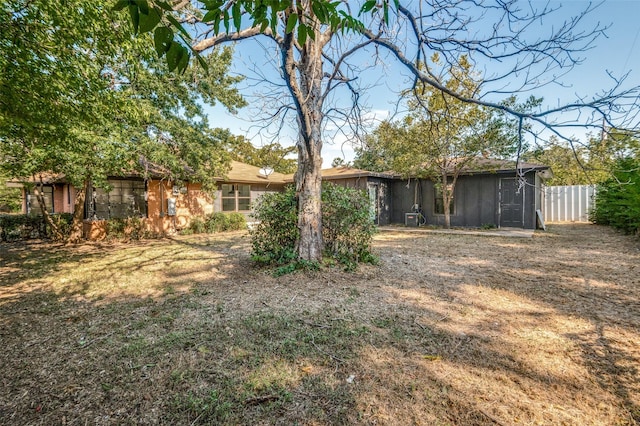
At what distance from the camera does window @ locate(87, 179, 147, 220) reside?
11.5 meters

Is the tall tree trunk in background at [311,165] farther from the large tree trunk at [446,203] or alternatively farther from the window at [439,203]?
the window at [439,203]

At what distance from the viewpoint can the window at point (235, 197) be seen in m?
15.3

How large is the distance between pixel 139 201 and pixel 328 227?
32.0 feet

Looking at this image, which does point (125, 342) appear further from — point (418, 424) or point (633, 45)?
point (633, 45)

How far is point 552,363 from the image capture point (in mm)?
2559

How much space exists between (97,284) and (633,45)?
29.0ft

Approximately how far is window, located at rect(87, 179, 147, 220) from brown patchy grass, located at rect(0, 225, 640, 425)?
21.4ft

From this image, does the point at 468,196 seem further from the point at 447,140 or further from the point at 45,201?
the point at 45,201

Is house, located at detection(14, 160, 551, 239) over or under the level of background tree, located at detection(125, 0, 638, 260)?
under

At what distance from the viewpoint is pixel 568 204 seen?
17.3 metres

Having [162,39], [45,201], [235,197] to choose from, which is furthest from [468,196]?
[45,201]

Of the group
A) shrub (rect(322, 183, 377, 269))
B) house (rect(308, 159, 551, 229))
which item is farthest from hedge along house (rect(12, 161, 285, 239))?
shrub (rect(322, 183, 377, 269))

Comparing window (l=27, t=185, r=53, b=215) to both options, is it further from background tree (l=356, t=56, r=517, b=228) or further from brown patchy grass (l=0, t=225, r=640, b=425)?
background tree (l=356, t=56, r=517, b=228)

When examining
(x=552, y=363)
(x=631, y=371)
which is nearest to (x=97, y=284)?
(x=552, y=363)
